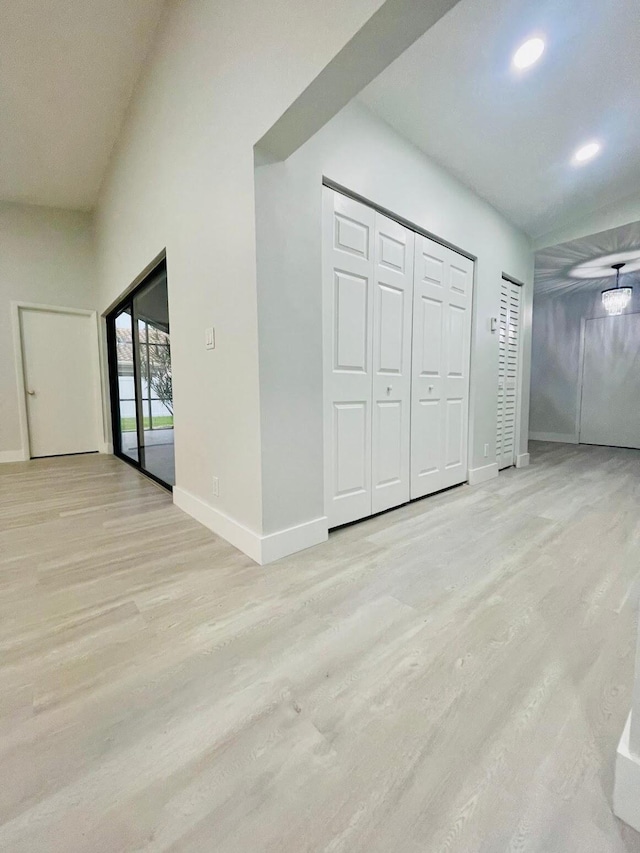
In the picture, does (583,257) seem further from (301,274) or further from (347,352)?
(301,274)

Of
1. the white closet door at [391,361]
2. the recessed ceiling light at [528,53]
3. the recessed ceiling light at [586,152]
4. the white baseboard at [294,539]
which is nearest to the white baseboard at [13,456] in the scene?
the white baseboard at [294,539]

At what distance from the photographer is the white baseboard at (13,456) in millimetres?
4164

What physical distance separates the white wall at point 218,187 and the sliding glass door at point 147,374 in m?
0.39

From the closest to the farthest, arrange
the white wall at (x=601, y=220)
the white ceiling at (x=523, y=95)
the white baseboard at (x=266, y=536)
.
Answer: the white ceiling at (x=523, y=95), the white baseboard at (x=266, y=536), the white wall at (x=601, y=220)

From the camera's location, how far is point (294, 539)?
1.86 metres

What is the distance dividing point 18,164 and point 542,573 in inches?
224

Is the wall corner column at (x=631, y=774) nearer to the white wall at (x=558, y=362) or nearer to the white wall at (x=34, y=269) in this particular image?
the white wall at (x=34, y=269)

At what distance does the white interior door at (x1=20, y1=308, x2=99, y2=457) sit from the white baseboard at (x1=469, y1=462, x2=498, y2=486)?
4.86 metres

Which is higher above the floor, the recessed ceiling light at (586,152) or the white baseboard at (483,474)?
the recessed ceiling light at (586,152)

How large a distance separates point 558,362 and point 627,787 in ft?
21.7

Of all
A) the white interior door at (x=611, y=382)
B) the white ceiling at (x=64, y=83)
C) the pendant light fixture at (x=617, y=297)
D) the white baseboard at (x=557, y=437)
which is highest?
the white ceiling at (x=64, y=83)

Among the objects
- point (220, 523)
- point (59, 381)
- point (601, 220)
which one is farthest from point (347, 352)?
point (59, 381)

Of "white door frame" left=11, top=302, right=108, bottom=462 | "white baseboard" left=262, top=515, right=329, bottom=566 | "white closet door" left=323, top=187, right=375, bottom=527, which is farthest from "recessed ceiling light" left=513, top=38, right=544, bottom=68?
"white door frame" left=11, top=302, right=108, bottom=462

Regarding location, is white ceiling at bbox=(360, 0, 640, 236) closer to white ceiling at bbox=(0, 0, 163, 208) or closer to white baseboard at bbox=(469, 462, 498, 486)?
white ceiling at bbox=(0, 0, 163, 208)
